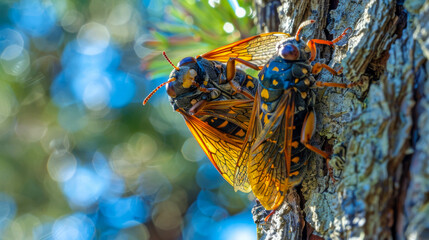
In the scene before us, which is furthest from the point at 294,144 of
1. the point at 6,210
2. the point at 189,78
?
the point at 6,210

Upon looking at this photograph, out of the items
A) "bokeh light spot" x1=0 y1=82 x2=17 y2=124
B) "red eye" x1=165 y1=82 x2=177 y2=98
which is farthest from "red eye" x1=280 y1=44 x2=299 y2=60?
"bokeh light spot" x1=0 y1=82 x2=17 y2=124

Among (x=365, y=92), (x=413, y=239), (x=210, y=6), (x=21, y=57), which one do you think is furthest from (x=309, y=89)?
(x=21, y=57)

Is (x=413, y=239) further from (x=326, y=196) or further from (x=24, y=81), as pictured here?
(x=24, y=81)

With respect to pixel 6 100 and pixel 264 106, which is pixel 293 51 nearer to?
pixel 264 106

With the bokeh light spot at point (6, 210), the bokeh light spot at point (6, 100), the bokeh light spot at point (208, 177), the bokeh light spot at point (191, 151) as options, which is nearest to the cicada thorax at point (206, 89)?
the bokeh light spot at point (191, 151)

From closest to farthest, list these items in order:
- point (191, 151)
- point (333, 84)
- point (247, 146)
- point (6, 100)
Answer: point (333, 84) → point (247, 146) → point (191, 151) → point (6, 100)

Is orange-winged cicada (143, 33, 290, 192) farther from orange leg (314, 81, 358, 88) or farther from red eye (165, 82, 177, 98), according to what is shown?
orange leg (314, 81, 358, 88)
